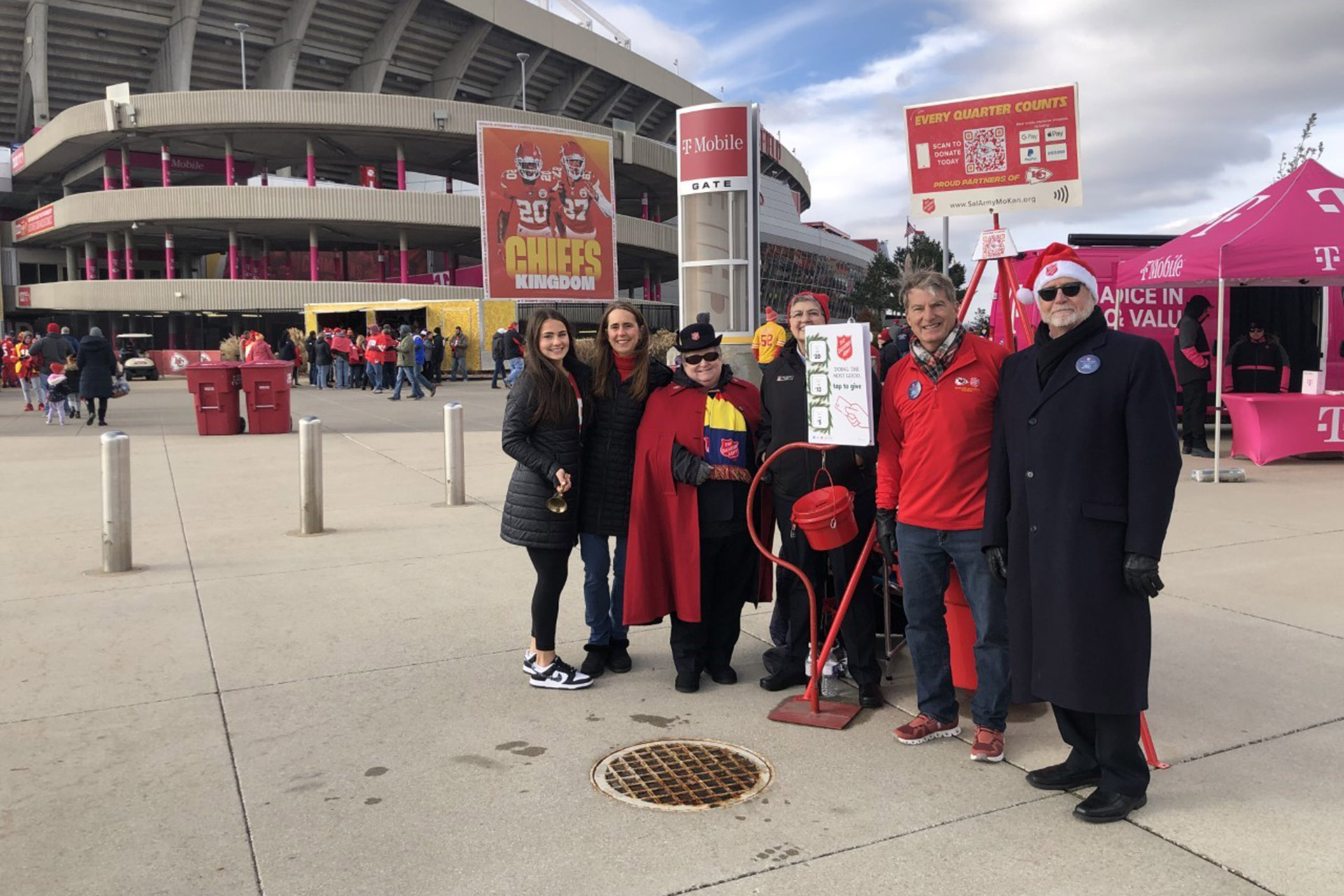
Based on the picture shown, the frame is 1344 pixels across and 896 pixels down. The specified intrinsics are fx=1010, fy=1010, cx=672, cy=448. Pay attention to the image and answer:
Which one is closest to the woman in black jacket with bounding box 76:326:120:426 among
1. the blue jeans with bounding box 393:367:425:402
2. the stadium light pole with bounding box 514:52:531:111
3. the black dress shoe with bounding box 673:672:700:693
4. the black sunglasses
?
the blue jeans with bounding box 393:367:425:402

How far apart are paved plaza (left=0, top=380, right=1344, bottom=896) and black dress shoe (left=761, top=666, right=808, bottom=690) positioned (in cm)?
16

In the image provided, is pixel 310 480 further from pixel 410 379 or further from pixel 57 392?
pixel 410 379

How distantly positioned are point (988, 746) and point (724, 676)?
1.37 m

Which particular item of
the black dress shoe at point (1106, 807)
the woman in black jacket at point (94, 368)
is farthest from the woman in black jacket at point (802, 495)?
the woman in black jacket at point (94, 368)

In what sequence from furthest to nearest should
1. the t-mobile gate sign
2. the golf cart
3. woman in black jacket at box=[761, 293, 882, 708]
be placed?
the golf cart
the t-mobile gate sign
woman in black jacket at box=[761, 293, 882, 708]

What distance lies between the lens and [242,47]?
51969 millimetres

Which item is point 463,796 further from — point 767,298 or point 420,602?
point 767,298

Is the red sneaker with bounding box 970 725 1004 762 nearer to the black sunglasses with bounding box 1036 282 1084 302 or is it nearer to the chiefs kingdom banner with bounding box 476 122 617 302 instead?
the black sunglasses with bounding box 1036 282 1084 302

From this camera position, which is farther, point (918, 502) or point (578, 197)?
point (578, 197)

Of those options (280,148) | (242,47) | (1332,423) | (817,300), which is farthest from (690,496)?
(242,47)

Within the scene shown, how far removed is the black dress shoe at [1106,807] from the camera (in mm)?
3303

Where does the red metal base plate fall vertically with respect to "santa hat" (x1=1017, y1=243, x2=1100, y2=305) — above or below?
below

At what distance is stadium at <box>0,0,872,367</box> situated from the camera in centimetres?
4875

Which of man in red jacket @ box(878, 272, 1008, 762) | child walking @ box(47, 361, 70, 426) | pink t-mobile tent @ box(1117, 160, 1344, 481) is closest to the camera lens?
man in red jacket @ box(878, 272, 1008, 762)
